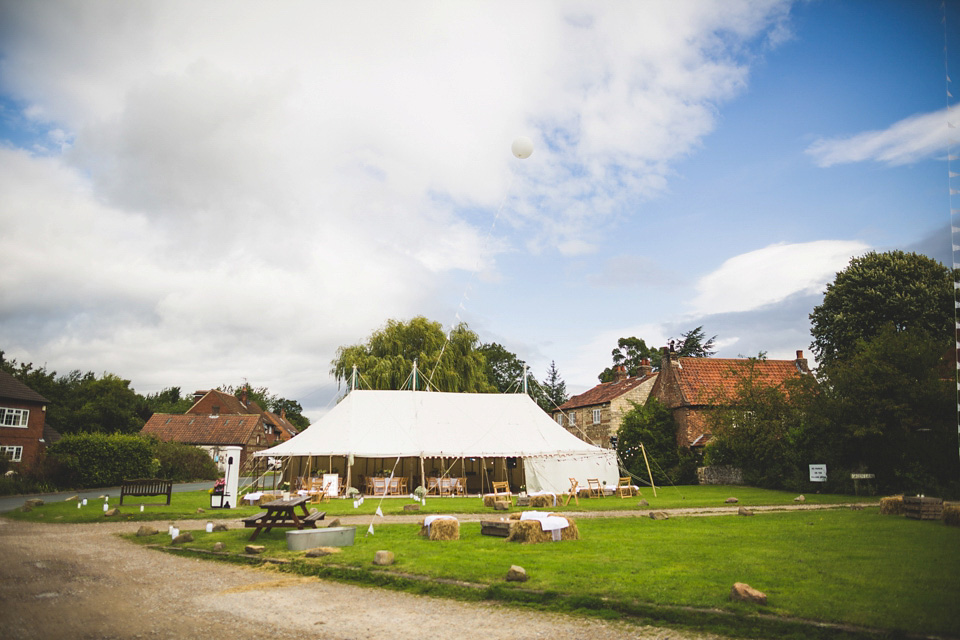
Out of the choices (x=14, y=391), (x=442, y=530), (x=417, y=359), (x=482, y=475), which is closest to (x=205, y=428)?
(x=14, y=391)

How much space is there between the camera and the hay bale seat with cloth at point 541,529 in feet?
32.7

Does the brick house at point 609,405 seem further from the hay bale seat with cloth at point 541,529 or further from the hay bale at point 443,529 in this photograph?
the hay bale at point 443,529

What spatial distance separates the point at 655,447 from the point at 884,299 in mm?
13872

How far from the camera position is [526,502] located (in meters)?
17.6

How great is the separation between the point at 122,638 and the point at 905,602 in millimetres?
7171

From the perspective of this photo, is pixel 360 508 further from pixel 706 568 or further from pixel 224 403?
pixel 224 403

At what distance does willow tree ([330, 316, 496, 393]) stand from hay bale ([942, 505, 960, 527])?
72.6 ft

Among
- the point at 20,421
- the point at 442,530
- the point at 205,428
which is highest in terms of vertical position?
the point at 20,421

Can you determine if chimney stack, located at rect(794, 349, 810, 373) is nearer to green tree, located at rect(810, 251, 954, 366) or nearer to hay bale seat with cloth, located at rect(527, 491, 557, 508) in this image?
green tree, located at rect(810, 251, 954, 366)

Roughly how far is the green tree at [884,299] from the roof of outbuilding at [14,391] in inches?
1582

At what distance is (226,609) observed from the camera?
5.88 m

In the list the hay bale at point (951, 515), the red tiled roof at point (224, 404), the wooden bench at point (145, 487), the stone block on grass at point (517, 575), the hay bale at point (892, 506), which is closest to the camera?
the stone block on grass at point (517, 575)

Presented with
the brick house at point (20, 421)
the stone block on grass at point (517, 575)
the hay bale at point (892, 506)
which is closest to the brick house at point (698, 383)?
the hay bale at point (892, 506)

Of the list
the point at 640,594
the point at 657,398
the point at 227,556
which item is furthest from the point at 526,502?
the point at 657,398
